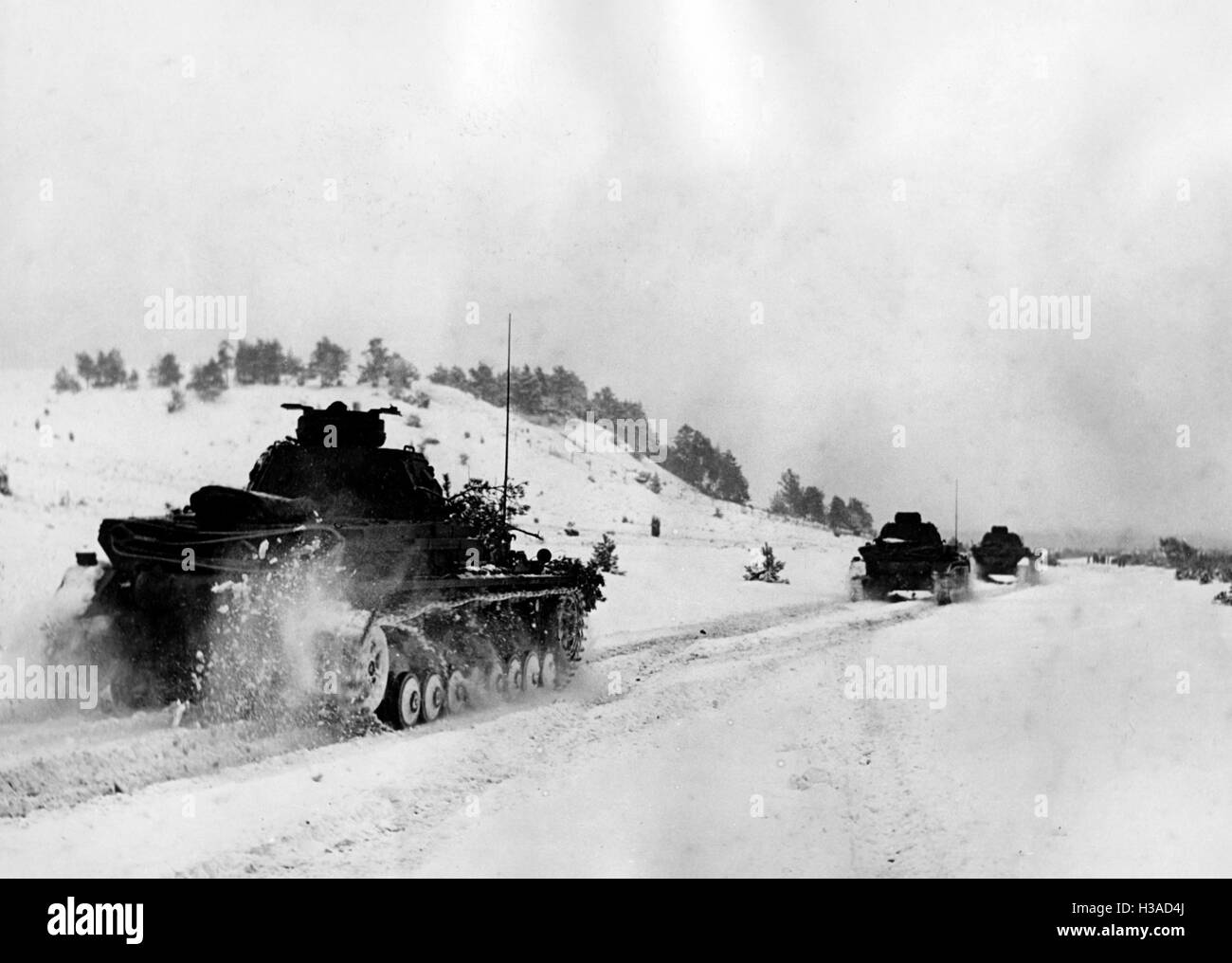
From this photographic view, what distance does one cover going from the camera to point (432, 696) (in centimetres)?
904

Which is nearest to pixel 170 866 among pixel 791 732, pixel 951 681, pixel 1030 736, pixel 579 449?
pixel 791 732

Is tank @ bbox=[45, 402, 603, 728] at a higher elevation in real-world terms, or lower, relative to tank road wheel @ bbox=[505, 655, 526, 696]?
higher

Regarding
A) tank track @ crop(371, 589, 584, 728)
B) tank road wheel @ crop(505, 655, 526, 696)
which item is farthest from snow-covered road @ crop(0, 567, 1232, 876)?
tank road wheel @ crop(505, 655, 526, 696)

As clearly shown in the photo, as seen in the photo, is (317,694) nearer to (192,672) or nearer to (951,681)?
(192,672)

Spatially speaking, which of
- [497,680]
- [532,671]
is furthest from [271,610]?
[532,671]

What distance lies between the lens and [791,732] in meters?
8.20

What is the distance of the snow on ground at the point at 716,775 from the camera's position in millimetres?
5578

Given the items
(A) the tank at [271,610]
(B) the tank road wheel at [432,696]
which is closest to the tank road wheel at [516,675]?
(A) the tank at [271,610]

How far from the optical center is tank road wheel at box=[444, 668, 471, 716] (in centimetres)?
943

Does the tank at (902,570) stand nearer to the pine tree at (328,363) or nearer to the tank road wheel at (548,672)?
the pine tree at (328,363)

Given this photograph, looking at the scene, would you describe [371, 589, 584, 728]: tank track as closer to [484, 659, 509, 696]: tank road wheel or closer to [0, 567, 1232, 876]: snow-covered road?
[484, 659, 509, 696]: tank road wheel

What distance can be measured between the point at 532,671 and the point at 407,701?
2.56 m

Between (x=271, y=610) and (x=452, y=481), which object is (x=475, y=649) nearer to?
(x=271, y=610)

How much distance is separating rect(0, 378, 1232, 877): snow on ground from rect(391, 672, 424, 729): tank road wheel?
1.01ft
